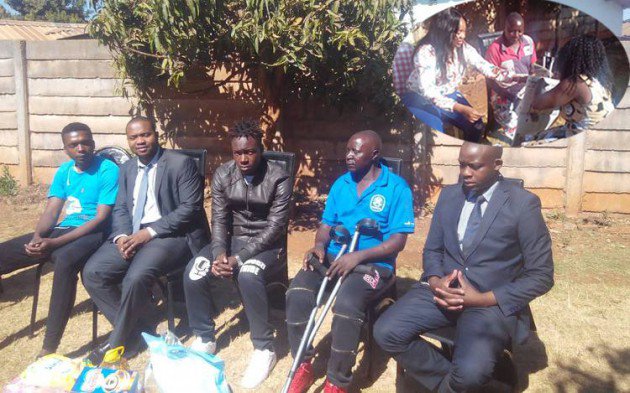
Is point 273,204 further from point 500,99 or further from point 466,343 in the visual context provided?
point 500,99

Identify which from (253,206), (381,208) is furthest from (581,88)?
(253,206)

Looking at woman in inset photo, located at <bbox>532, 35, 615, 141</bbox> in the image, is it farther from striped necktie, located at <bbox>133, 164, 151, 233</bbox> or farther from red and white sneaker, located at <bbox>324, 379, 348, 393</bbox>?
striped necktie, located at <bbox>133, 164, 151, 233</bbox>

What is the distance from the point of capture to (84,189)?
4.05m

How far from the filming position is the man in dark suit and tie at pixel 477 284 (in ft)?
8.91

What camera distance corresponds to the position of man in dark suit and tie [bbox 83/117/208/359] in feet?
11.5

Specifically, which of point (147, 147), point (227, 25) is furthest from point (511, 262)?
point (227, 25)

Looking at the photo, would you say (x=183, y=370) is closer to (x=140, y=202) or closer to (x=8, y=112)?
(x=140, y=202)

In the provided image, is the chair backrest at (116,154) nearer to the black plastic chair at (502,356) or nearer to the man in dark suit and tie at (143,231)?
the man in dark suit and tie at (143,231)

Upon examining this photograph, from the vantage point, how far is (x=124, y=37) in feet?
17.6

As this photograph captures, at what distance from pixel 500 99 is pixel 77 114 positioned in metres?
6.84

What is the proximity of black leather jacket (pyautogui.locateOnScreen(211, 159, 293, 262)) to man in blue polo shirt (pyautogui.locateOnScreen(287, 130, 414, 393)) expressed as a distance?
34 cm

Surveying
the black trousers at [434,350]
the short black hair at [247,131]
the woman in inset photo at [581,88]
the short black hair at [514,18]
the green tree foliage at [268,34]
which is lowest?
the black trousers at [434,350]

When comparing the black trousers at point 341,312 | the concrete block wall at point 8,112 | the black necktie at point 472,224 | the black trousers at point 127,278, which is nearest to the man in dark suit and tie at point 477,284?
the black necktie at point 472,224

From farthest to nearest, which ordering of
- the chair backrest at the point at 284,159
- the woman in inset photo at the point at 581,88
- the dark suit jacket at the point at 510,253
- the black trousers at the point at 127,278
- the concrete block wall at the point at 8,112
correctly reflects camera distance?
the concrete block wall at the point at 8,112 < the chair backrest at the point at 284,159 < the black trousers at the point at 127,278 < the dark suit jacket at the point at 510,253 < the woman in inset photo at the point at 581,88
